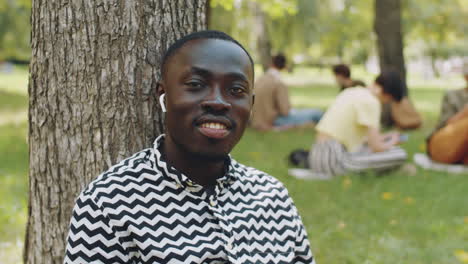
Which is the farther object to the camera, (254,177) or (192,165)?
(254,177)

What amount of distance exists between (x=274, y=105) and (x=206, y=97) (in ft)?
29.9

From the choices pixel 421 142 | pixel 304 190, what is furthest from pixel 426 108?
pixel 304 190

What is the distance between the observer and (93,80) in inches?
93.8

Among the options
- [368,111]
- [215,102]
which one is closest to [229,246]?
[215,102]

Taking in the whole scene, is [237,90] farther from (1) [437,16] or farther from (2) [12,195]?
(1) [437,16]

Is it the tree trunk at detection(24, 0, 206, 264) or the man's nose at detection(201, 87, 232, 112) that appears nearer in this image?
the man's nose at detection(201, 87, 232, 112)

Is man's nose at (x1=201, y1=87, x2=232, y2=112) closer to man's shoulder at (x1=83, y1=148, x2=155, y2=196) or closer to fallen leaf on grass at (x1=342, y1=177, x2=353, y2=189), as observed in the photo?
man's shoulder at (x1=83, y1=148, x2=155, y2=196)

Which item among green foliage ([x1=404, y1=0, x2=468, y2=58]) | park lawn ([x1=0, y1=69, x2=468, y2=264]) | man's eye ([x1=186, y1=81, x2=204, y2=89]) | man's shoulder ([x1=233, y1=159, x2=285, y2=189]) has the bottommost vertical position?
park lawn ([x1=0, y1=69, x2=468, y2=264])

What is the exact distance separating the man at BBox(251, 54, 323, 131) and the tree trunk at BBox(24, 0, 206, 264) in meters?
8.09

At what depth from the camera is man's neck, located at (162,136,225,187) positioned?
1875 mm

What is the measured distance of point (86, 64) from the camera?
7.77ft

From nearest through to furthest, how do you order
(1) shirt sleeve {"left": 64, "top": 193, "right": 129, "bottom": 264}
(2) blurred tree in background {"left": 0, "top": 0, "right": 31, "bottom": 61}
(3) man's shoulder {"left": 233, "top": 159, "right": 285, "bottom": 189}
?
(1) shirt sleeve {"left": 64, "top": 193, "right": 129, "bottom": 264} < (3) man's shoulder {"left": 233, "top": 159, "right": 285, "bottom": 189} < (2) blurred tree in background {"left": 0, "top": 0, "right": 31, "bottom": 61}

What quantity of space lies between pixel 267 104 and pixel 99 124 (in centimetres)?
836

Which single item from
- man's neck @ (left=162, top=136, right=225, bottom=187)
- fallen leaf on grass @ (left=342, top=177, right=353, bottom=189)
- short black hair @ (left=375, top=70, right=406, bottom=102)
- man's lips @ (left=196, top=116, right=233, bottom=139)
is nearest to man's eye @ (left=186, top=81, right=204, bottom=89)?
man's lips @ (left=196, top=116, right=233, bottom=139)
